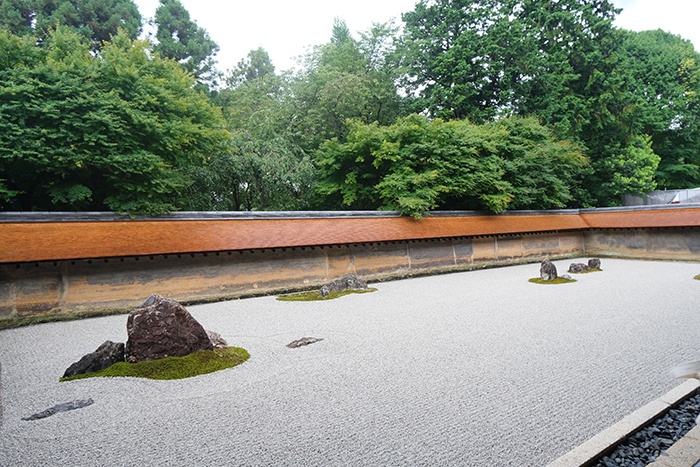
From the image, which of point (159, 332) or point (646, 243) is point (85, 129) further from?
point (646, 243)

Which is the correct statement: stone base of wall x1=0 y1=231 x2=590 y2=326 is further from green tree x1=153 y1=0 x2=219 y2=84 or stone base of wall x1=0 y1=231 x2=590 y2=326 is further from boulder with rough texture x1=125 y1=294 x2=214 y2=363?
green tree x1=153 y1=0 x2=219 y2=84

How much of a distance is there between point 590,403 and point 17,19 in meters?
30.6

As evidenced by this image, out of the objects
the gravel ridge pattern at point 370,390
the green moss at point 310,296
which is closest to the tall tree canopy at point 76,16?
the green moss at point 310,296

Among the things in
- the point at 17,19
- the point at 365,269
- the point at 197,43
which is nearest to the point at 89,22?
the point at 17,19

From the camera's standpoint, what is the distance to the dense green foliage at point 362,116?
34.2 feet

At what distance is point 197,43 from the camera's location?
30.3 meters

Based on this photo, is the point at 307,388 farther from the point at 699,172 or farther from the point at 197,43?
the point at 699,172

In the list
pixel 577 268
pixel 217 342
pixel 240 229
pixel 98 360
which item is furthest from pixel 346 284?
pixel 577 268

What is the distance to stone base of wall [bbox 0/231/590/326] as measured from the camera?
8.59 m

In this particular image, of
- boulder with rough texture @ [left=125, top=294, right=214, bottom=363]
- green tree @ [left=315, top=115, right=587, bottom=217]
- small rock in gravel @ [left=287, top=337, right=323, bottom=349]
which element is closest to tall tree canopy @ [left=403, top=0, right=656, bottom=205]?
Answer: green tree @ [left=315, top=115, right=587, bottom=217]

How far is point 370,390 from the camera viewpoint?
4.15m

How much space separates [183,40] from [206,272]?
26.7 m

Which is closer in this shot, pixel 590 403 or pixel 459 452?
pixel 459 452

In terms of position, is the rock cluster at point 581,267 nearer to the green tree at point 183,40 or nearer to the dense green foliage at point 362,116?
the dense green foliage at point 362,116
